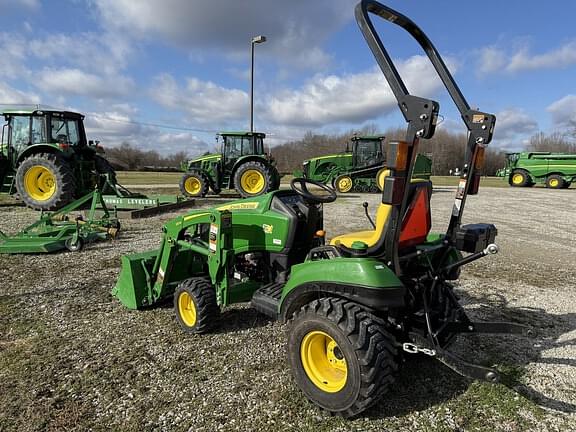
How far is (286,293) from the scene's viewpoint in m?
2.96

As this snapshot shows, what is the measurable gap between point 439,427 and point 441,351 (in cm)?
49

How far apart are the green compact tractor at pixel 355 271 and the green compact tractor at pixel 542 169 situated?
2747 cm

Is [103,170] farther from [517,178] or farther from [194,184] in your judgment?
[517,178]

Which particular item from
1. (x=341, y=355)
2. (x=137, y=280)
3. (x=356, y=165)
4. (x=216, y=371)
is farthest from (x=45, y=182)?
(x=356, y=165)

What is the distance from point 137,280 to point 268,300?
65.3 inches

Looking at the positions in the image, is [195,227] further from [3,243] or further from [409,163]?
[3,243]

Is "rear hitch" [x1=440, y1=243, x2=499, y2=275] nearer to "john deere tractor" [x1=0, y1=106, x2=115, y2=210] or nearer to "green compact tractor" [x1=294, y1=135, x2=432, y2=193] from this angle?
"john deere tractor" [x1=0, y1=106, x2=115, y2=210]

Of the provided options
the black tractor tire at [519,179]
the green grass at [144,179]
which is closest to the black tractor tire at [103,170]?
the green grass at [144,179]

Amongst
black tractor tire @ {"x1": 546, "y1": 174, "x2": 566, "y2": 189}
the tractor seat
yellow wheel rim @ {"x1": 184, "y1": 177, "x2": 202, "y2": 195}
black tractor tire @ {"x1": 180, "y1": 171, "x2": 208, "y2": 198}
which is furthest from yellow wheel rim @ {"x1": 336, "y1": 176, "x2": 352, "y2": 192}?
the tractor seat

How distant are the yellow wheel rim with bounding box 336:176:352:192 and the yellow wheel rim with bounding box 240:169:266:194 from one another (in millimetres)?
5843

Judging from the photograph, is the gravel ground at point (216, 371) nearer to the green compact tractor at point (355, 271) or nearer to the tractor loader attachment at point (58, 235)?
the green compact tractor at point (355, 271)

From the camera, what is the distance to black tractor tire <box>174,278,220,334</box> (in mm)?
3627

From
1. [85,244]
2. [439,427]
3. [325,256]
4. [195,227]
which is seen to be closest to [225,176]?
[85,244]

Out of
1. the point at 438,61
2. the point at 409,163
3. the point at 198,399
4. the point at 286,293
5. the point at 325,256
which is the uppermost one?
the point at 438,61
